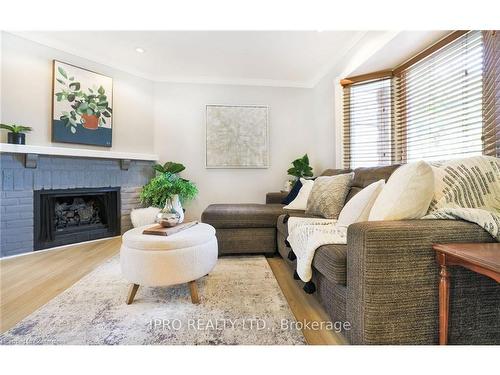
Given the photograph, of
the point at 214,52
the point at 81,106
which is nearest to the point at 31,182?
the point at 81,106

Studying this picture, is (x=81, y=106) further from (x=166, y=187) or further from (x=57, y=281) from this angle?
(x=57, y=281)

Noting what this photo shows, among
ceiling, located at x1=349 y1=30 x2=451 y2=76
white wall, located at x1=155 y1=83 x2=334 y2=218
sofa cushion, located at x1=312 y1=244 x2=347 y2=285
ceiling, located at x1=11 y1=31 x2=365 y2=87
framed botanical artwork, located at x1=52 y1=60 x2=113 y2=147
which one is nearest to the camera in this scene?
sofa cushion, located at x1=312 y1=244 x2=347 y2=285

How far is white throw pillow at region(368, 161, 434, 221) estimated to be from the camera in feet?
3.60

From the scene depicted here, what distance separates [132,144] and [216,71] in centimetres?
170

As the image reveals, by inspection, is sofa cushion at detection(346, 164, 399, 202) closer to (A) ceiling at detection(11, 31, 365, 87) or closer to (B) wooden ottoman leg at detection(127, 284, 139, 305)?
(A) ceiling at detection(11, 31, 365, 87)

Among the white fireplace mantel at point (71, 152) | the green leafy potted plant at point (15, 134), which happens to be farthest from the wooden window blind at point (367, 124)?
the green leafy potted plant at point (15, 134)

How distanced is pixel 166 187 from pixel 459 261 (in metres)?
3.09

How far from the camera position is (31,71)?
2516 millimetres

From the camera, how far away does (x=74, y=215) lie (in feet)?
9.83

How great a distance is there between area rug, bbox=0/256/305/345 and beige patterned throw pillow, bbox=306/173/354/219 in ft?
2.55

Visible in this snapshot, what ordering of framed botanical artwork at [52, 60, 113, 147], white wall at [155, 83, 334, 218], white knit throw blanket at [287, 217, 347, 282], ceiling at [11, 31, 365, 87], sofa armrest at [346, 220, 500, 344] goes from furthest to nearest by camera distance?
white wall at [155, 83, 334, 218], framed botanical artwork at [52, 60, 113, 147], ceiling at [11, 31, 365, 87], white knit throw blanket at [287, 217, 347, 282], sofa armrest at [346, 220, 500, 344]

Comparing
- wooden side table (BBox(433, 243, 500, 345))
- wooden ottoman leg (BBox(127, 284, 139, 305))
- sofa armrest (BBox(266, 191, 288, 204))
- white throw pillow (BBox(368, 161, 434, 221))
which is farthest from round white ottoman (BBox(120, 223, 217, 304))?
sofa armrest (BBox(266, 191, 288, 204))
